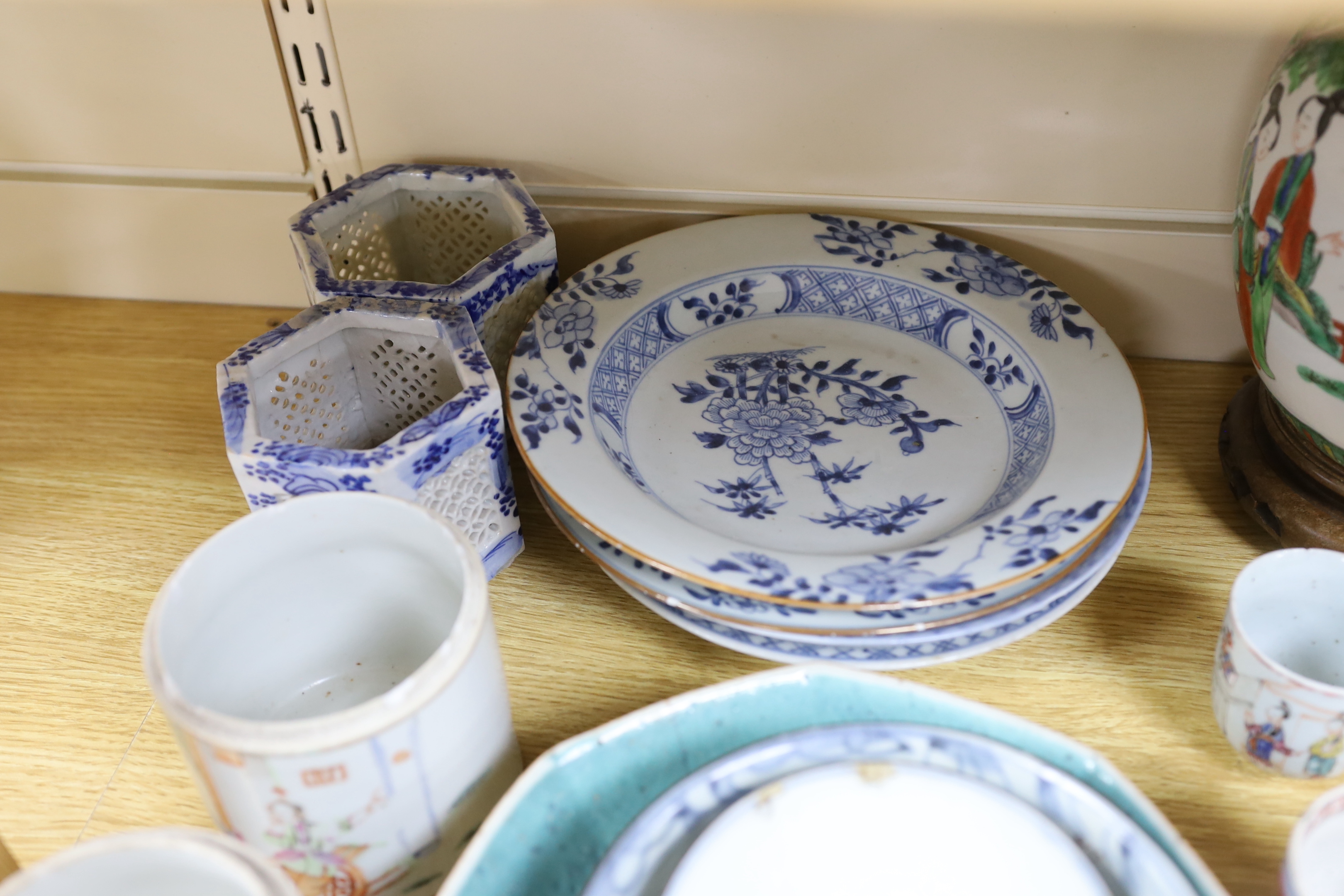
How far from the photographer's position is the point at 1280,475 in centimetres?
53

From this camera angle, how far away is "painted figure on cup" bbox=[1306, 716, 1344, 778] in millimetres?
418

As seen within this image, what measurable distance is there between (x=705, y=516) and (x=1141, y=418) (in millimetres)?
230

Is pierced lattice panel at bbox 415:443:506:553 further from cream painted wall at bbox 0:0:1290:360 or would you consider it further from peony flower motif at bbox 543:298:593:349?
cream painted wall at bbox 0:0:1290:360

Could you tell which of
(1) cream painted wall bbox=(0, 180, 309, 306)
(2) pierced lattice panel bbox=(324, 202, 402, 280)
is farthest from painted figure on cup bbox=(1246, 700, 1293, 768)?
(1) cream painted wall bbox=(0, 180, 309, 306)

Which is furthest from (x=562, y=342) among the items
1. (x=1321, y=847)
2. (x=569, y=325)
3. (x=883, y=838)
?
(x=1321, y=847)

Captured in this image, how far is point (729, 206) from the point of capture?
707mm

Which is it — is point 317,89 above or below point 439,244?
above

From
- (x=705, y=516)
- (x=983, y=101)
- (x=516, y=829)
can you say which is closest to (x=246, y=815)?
(x=516, y=829)

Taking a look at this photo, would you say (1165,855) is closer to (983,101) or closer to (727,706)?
(727,706)

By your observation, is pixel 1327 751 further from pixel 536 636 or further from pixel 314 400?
pixel 314 400

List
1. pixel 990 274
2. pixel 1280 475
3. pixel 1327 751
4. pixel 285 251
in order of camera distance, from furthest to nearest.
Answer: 1. pixel 285 251
2. pixel 990 274
3. pixel 1280 475
4. pixel 1327 751

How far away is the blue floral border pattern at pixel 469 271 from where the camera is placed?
56 cm

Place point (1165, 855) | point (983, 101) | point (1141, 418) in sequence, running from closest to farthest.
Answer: point (1165, 855), point (1141, 418), point (983, 101)

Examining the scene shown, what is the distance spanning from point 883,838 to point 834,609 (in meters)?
0.09
